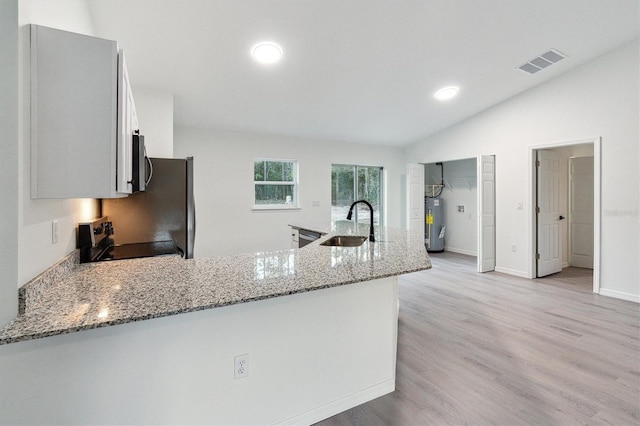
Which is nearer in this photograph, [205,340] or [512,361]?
[205,340]

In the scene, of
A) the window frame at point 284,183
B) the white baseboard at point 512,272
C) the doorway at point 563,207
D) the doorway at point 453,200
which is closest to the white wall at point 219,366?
the window frame at point 284,183

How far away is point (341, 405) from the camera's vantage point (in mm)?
1789

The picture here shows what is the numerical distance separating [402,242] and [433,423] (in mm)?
1256

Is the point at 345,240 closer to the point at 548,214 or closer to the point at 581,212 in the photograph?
the point at 548,214

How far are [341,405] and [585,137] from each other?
4668mm

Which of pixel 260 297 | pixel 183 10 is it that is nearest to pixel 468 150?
pixel 183 10

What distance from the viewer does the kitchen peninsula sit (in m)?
1.13

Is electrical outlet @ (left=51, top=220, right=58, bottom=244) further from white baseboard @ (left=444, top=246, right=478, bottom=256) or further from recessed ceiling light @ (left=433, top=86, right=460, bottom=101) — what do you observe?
white baseboard @ (left=444, top=246, right=478, bottom=256)

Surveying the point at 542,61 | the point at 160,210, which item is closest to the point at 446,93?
the point at 542,61

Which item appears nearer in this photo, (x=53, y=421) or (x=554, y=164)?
(x=53, y=421)

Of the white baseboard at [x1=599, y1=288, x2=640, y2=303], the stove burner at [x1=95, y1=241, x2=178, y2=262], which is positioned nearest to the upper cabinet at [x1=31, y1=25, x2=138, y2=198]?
the stove burner at [x1=95, y1=241, x2=178, y2=262]

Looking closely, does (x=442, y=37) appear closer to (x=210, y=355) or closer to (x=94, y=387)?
(x=210, y=355)

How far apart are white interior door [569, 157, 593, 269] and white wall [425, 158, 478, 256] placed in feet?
5.20

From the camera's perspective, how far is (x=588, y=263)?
214 inches
